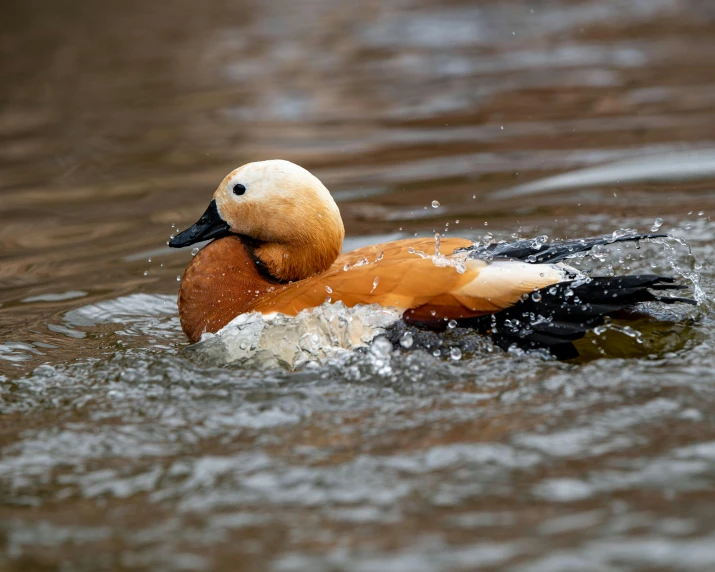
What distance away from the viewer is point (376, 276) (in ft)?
13.8

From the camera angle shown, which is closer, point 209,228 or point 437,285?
point 437,285

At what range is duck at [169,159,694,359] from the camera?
4164 millimetres

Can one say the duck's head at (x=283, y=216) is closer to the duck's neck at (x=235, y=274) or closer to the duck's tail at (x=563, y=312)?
the duck's neck at (x=235, y=274)

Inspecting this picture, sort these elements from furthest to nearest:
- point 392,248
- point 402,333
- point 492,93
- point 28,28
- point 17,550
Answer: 1. point 28,28
2. point 492,93
3. point 392,248
4. point 402,333
5. point 17,550

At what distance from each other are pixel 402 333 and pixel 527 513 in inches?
50.7

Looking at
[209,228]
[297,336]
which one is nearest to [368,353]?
[297,336]

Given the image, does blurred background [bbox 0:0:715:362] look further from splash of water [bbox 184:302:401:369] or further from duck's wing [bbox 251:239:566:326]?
duck's wing [bbox 251:239:566:326]

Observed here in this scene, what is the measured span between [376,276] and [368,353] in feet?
1.07

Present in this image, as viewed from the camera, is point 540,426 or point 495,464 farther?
point 540,426

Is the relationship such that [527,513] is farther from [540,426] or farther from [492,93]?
[492,93]

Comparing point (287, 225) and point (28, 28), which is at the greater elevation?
point (28, 28)

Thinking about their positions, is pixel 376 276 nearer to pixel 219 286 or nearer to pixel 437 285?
pixel 437 285

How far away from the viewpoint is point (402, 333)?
13.9 feet

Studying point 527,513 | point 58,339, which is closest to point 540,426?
point 527,513
